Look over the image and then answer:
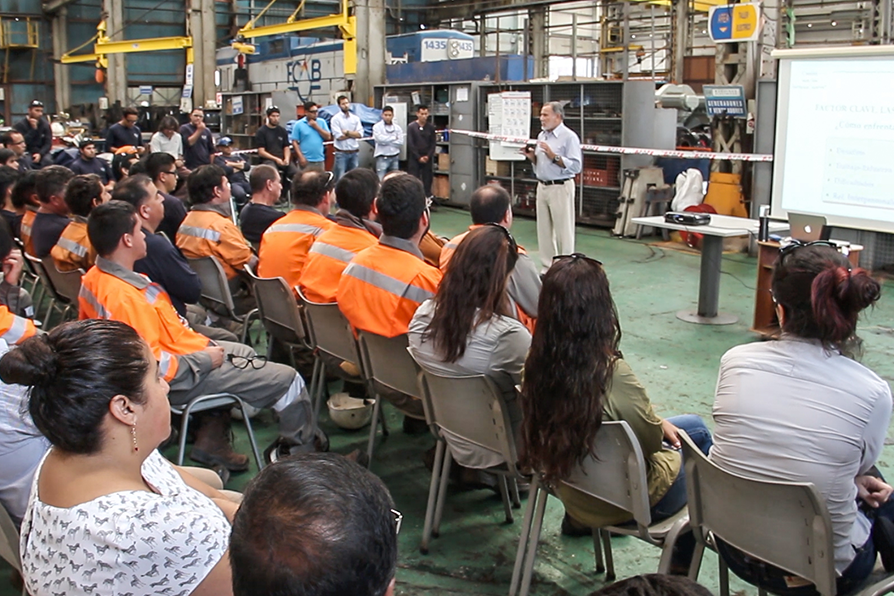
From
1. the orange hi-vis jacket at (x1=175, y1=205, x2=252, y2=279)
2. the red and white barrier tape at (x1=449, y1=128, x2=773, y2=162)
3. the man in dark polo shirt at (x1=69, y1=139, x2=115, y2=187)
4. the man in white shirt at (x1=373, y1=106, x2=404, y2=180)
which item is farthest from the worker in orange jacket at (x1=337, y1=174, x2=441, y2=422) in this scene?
the man in white shirt at (x1=373, y1=106, x2=404, y2=180)

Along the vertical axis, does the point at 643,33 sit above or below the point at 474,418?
above

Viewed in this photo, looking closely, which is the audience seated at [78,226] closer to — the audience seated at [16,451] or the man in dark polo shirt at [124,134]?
the audience seated at [16,451]

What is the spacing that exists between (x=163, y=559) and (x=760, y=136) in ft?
22.9

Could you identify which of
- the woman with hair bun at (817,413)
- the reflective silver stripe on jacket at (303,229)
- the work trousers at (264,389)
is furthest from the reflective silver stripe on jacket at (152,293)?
the woman with hair bun at (817,413)

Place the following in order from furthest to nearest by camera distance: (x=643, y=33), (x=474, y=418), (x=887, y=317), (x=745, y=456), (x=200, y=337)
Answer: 1. (x=643, y=33)
2. (x=887, y=317)
3. (x=200, y=337)
4. (x=474, y=418)
5. (x=745, y=456)

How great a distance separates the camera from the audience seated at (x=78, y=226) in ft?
13.9

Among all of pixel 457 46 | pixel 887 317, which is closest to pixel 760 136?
pixel 887 317

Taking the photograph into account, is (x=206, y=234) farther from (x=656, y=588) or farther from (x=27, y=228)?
(x=656, y=588)

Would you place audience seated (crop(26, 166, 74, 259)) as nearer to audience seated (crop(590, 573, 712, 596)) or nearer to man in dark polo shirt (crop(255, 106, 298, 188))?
audience seated (crop(590, 573, 712, 596))

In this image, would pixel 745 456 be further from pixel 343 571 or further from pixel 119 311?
pixel 119 311

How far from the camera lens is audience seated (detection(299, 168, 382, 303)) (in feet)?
12.2

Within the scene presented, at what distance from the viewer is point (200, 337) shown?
3139mm

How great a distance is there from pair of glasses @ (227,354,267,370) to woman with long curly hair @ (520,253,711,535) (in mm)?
1309

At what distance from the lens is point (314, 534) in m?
0.94
